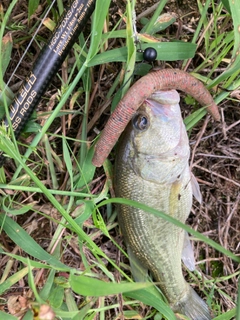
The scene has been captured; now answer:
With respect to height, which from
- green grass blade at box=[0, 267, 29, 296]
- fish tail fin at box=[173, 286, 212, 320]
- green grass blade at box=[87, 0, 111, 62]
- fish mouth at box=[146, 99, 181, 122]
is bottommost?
green grass blade at box=[0, 267, 29, 296]

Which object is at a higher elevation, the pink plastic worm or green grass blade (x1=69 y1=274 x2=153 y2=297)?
the pink plastic worm

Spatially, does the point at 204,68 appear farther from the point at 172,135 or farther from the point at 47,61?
the point at 47,61

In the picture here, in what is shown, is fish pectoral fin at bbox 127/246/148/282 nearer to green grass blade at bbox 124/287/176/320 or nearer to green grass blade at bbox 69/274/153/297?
green grass blade at bbox 124/287/176/320

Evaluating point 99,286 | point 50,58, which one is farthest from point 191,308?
point 50,58

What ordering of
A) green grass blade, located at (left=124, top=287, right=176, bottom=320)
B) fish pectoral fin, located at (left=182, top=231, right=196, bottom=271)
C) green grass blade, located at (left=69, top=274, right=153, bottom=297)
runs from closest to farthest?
1. green grass blade, located at (left=69, top=274, right=153, bottom=297)
2. green grass blade, located at (left=124, top=287, right=176, bottom=320)
3. fish pectoral fin, located at (left=182, top=231, right=196, bottom=271)

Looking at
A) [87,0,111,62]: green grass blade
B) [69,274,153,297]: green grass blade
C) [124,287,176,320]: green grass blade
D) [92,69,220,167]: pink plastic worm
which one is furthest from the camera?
[124,287,176,320]: green grass blade

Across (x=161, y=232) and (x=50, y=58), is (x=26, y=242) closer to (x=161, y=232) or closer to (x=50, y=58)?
(x=161, y=232)

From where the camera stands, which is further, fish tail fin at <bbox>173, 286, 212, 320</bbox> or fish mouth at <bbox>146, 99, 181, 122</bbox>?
fish tail fin at <bbox>173, 286, 212, 320</bbox>

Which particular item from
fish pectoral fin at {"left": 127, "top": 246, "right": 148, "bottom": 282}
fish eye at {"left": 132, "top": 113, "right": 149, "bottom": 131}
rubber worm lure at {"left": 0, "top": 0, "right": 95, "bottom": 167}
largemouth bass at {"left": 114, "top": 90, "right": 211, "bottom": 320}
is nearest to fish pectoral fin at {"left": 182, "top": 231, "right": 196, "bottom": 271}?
largemouth bass at {"left": 114, "top": 90, "right": 211, "bottom": 320}
